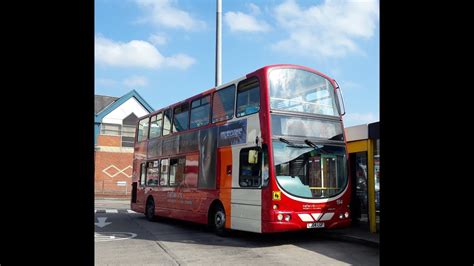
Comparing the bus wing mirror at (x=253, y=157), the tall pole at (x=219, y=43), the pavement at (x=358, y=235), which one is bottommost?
the pavement at (x=358, y=235)

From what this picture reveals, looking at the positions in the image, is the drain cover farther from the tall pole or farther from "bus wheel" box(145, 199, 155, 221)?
the tall pole

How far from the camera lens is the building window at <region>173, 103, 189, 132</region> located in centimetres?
1317

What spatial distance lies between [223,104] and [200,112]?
1344mm

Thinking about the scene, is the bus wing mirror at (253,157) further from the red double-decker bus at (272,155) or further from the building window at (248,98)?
the building window at (248,98)

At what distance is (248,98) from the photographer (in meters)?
10.2

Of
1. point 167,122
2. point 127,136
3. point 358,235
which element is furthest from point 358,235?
point 127,136

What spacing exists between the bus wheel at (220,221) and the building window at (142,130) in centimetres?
623

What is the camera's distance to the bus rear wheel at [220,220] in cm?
1068

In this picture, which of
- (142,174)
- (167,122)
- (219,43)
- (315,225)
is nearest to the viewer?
(315,225)

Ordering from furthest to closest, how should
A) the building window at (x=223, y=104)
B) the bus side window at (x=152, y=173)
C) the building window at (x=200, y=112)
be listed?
the bus side window at (x=152, y=173), the building window at (x=200, y=112), the building window at (x=223, y=104)

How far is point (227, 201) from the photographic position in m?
10.5

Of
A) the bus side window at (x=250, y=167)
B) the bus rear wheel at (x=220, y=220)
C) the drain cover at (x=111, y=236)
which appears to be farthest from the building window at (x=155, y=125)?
the bus side window at (x=250, y=167)

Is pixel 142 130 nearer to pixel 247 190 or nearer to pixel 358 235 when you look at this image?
pixel 247 190

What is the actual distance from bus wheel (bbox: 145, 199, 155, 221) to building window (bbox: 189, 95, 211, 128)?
14.0ft
